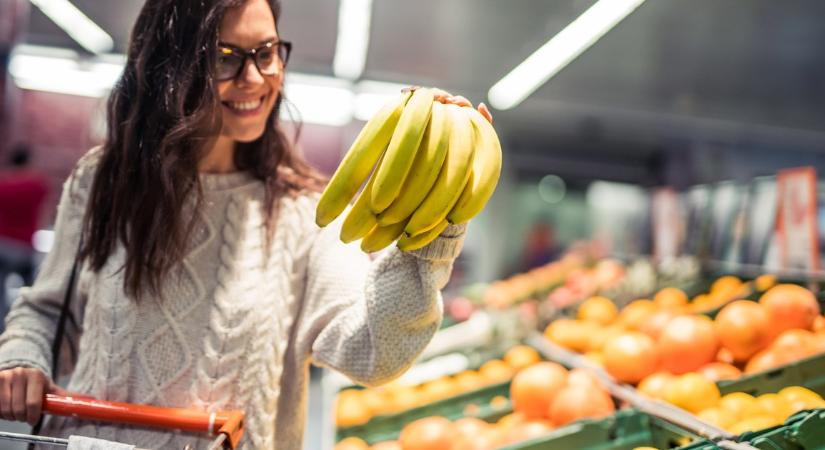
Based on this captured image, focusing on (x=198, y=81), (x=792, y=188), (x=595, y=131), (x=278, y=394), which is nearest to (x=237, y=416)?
(x=278, y=394)

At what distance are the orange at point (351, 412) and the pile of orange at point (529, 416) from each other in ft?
0.91

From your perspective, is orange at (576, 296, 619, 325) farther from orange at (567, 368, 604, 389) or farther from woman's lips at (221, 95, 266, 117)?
woman's lips at (221, 95, 266, 117)

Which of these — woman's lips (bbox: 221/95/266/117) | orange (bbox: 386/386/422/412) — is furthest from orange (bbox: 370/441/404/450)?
woman's lips (bbox: 221/95/266/117)

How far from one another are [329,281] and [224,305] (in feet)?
0.74

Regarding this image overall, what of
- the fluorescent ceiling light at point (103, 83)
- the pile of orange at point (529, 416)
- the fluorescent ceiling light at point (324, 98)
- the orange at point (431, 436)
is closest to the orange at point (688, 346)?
the pile of orange at point (529, 416)

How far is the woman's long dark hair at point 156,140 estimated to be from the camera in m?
1.39

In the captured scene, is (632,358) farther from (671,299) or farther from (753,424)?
(671,299)

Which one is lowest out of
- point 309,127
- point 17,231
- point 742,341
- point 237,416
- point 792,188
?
point 237,416

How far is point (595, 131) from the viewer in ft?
27.3

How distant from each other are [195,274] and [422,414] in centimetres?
137

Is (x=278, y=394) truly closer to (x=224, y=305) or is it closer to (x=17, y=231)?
(x=224, y=305)

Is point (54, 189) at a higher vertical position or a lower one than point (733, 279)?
higher

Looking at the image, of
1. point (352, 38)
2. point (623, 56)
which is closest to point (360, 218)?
point (352, 38)

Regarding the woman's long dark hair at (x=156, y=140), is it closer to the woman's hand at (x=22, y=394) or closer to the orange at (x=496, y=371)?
the woman's hand at (x=22, y=394)
